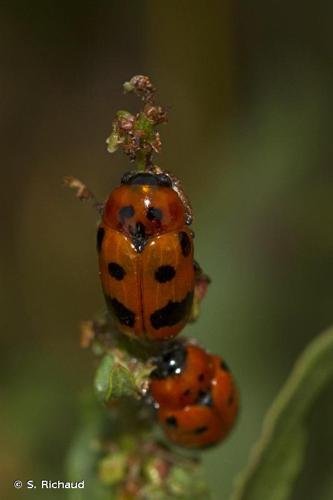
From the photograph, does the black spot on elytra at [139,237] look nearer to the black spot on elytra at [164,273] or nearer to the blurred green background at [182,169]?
the black spot on elytra at [164,273]

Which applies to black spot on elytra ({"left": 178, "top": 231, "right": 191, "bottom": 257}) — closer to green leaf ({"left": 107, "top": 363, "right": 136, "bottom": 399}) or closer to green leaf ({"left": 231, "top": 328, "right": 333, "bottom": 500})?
green leaf ({"left": 107, "top": 363, "right": 136, "bottom": 399})

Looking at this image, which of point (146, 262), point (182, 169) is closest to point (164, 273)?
point (146, 262)

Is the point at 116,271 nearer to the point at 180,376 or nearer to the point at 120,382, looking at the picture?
the point at 120,382

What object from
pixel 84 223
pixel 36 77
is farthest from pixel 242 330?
pixel 36 77

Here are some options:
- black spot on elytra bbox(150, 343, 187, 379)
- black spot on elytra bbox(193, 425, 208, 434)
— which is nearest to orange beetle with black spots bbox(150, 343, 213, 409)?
Answer: black spot on elytra bbox(150, 343, 187, 379)

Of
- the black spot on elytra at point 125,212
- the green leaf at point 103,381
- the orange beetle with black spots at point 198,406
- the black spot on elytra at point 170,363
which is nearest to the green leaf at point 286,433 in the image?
the orange beetle with black spots at point 198,406

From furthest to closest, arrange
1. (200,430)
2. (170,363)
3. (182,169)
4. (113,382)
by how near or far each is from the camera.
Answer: (182,169) < (200,430) < (170,363) < (113,382)

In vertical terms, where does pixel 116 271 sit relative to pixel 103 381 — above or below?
above

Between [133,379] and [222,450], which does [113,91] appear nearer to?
[222,450]
